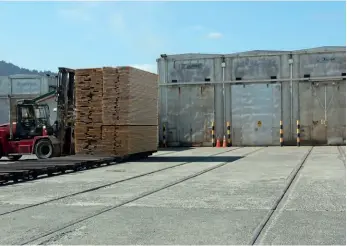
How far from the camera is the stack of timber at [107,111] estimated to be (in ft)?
52.2

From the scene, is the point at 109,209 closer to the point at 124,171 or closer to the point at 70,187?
the point at 70,187

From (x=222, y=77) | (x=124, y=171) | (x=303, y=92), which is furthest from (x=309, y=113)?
(x=124, y=171)

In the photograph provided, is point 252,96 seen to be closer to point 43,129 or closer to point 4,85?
point 43,129

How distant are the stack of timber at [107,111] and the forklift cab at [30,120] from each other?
241 cm

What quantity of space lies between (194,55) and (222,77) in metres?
1.97

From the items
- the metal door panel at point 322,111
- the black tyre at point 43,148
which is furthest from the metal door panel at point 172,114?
Result: the black tyre at point 43,148

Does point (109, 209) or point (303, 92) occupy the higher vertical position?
point (303, 92)

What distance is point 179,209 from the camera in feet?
23.4

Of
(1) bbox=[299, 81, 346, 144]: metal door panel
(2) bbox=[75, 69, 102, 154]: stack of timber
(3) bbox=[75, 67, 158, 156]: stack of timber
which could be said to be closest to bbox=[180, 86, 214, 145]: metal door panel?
(1) bbox=[299, 81, 346, 144]: metal door panel

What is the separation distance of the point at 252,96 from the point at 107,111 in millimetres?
11348

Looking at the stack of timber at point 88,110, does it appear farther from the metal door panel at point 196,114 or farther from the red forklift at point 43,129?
the metal door panel at point 196,114

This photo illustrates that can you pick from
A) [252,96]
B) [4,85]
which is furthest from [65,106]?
[4,85]

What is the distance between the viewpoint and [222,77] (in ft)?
84.2

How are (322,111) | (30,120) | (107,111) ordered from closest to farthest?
(107,111) → (30,120) → (322,111)
